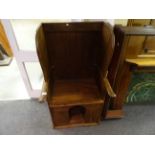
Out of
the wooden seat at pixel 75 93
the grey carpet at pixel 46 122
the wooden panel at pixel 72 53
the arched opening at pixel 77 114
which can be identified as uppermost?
the wooden panel at pixel 72 53

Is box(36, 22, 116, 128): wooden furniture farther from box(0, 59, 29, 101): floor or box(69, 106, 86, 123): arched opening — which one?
box(0, 59, 29, 101): floor

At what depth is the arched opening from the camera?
140 centimetres

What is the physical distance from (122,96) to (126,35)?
60cm

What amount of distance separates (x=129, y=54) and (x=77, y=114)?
0.77 m

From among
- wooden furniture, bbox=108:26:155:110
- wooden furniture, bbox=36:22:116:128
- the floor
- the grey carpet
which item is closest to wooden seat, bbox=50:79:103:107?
wooden furniture, bbox=36:22:116:128

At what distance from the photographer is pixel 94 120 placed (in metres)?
1.38

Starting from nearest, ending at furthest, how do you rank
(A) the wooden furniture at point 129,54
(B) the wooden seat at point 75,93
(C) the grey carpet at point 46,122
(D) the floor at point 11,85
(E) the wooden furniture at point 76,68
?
(A) the wooden furniture at point 129,54
(E) the wooden furniture at point 76,68
(B) the wooden seat at point 75,93
(C) the grey carpet at point 46,122
(D) the floor at point 11,85

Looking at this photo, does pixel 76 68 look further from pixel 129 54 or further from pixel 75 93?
pixel 129 54

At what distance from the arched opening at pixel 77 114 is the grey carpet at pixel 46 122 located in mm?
85

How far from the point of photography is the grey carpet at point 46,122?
4.51 feet

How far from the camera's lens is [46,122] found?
4.77 feet

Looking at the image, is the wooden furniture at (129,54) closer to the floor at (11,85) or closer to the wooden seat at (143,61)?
the wooden seat at (143,61)

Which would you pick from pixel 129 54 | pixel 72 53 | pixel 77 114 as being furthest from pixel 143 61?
pixel 77 114

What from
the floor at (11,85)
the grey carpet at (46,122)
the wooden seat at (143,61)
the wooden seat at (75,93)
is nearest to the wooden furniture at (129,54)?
the wooden seat at (143,61)
